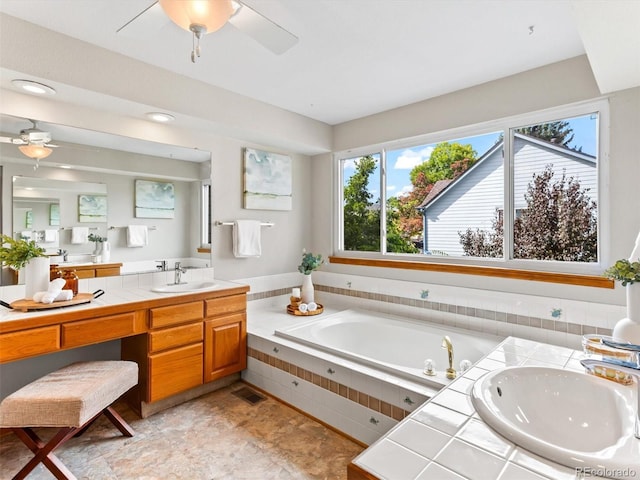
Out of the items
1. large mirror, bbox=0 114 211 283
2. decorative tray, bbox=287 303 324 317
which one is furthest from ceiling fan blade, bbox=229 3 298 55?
decorative tray, bbox=287 303 324 317

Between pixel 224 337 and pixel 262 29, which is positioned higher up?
pixel 262 29

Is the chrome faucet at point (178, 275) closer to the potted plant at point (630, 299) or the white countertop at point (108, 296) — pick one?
the white countertop at point (108, 296)

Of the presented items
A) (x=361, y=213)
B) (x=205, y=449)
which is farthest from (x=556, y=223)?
(x=205, y=449)

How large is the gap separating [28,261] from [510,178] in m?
3.37

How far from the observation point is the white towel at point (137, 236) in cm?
265

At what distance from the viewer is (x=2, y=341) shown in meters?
1.72

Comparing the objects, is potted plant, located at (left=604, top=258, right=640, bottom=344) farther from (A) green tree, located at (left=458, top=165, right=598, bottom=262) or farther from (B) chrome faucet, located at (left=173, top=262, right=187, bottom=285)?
(B) chrome faucet, located at (left=173, top=262, right=187, bottom=285)

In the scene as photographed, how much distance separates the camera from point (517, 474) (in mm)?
881

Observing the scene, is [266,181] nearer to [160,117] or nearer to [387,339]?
[160,117]

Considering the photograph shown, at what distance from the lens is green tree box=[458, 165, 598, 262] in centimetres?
233

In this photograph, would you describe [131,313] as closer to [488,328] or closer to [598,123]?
[488,328]

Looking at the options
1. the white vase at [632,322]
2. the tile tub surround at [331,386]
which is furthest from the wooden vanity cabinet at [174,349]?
the white vase at [632,322]

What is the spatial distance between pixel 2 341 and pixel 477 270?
3058mm

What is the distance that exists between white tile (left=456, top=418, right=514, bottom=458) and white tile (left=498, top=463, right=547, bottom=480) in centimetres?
5
